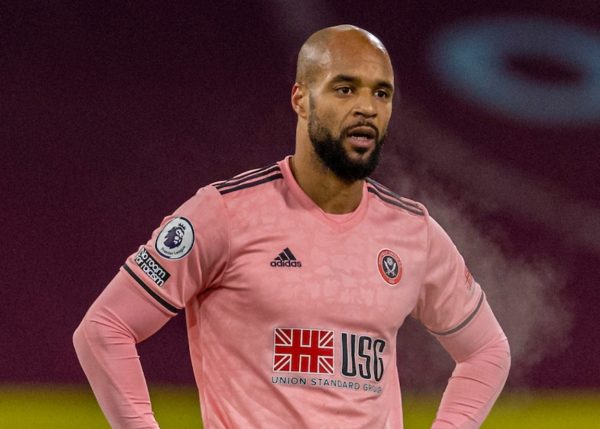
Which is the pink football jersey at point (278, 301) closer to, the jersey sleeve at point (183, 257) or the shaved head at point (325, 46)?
the jersey sleeve at point (183, 257)

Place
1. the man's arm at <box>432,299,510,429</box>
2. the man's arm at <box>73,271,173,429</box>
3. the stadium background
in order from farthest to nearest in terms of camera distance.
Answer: the stadium background → the man's arm at <box>432,299,510,429</box> → the man's arm at <box>73,271,173,429</box>

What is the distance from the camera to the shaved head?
2.18m

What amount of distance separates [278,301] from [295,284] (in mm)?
45

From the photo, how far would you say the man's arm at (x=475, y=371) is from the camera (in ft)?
8.02

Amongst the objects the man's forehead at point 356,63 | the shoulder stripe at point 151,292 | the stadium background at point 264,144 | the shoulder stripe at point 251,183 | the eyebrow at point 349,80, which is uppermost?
the stadium background at point 264,144

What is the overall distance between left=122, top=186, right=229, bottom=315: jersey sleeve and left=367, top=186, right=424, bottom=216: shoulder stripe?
0.35 metres

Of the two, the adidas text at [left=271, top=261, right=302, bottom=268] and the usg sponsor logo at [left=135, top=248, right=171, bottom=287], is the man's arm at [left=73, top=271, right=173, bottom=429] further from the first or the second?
the adidas text at [left=271, top=261, right=302, bottom=268]

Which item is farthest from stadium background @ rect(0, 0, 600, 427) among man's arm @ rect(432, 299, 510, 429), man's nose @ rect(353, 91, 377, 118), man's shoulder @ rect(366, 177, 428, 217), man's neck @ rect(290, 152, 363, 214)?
man's nose @ rect(353, 91, 377, 118)

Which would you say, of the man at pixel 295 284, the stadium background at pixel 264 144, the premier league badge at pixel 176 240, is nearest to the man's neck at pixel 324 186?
the man at pixel 295 284

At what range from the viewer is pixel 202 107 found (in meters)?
3.54

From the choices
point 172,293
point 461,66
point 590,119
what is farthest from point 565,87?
point 172,293

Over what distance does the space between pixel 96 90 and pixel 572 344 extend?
1.66m

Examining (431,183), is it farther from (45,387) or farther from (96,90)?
(45,387)

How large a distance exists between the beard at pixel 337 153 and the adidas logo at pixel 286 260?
0.58ft
